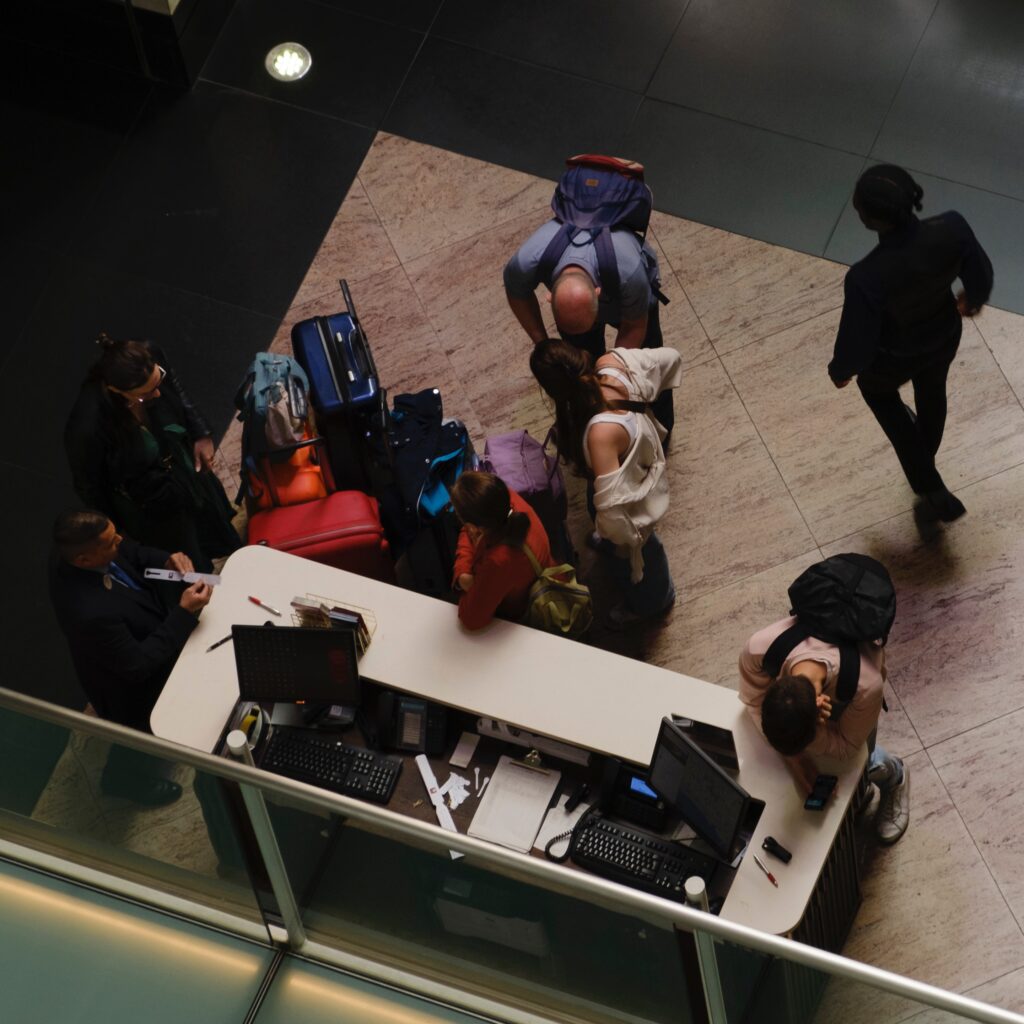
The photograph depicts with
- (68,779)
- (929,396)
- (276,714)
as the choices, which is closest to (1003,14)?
(929,396)

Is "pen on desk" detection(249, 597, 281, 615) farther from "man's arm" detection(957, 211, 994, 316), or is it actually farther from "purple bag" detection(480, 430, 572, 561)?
"man's arm" detection(957, 211, 994, 316)

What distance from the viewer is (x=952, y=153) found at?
7.12 m

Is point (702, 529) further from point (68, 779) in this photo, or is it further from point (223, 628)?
point (68, 779)

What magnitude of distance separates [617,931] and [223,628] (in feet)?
6.47

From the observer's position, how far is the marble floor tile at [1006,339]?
656 centimetres

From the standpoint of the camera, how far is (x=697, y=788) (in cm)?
465

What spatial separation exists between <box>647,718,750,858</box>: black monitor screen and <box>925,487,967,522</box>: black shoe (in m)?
2.00

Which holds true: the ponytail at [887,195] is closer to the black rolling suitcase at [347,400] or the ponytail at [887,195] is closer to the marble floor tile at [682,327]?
the marble floor tile at [682,327]

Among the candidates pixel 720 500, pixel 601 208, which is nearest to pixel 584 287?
pixel 601 208

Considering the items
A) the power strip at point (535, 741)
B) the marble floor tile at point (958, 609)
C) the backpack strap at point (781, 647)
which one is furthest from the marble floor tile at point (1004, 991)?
the power strip at point (535, 741)

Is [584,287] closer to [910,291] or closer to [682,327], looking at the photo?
[910,291]

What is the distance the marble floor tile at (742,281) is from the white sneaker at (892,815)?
2103 mm

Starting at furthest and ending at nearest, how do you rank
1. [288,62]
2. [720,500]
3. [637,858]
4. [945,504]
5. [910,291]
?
[288,62], [720,500], [945,504], [910,291], [637,858]

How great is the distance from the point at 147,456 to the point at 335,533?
29.1 inches
